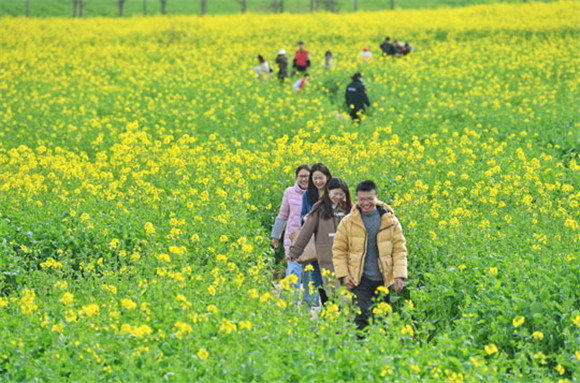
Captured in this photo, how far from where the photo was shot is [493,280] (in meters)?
7.82

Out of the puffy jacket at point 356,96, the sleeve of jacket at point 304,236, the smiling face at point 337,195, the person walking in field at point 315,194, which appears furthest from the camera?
the puffy jacket at point 356,96

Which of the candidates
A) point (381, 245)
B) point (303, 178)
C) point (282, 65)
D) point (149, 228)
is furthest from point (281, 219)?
point (282, 65)

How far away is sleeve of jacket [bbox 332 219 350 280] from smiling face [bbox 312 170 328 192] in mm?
1048

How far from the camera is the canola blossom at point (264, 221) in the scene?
6.20 m

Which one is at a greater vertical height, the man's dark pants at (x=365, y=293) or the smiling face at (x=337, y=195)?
the smiling face at (x=337, y=195)

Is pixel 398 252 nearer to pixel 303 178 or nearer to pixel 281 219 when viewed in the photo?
pixel 303 178

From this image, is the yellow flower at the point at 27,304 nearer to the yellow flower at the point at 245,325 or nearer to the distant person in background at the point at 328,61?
Answer: the yellow flower at the point at 245,325

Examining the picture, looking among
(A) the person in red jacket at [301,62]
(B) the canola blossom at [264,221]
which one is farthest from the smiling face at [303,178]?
(A) the person in red jacket at [301,62]

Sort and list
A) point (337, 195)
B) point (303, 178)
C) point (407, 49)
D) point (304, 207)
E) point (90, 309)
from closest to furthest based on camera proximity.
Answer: point (90, 309), point (337, 195), point (304, 207), point (303, 178), point (407, 49)

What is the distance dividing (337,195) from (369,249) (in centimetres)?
79

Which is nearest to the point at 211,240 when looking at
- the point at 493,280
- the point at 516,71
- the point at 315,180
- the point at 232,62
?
the point at 315,180

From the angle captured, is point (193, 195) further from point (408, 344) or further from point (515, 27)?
point (515, 27)

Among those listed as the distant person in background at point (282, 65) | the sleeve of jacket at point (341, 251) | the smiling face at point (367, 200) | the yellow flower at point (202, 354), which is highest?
the distant person in background at point (282, 65)

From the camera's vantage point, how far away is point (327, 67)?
2862 cm
